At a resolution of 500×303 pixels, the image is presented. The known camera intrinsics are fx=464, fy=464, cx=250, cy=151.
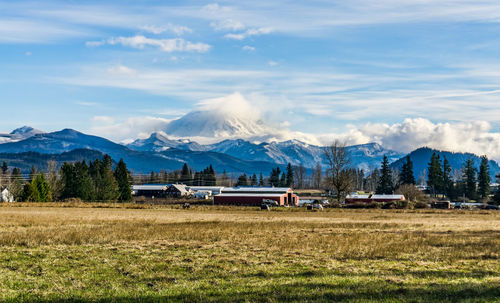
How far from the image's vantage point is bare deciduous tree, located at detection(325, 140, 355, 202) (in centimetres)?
9531

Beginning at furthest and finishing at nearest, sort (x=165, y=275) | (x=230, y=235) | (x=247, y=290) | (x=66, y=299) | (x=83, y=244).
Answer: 1. (x=230, y=235)
2. (x=83, y=244)
3. (x=165, y=275)
4. (x=247, y=290)
5. (x=66, y=299)

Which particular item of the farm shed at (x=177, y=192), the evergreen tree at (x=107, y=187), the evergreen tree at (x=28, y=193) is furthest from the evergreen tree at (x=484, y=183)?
the evergreen tree at (x=28, y=193)

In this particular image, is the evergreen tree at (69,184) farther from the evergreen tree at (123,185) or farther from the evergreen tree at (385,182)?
the evergreen tree at (385,182)

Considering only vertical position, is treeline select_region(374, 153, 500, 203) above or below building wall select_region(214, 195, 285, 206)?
above

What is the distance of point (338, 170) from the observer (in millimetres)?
98875

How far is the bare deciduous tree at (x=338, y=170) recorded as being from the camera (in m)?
95.3

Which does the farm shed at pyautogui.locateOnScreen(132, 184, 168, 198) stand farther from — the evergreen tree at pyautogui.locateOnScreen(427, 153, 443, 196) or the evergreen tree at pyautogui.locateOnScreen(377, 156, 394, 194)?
the evergreen tree at pyautogui.locateOnScreen(427, 153, 443, 196)

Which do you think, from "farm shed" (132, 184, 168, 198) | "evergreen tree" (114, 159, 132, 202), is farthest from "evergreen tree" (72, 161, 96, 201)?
"farm shed" (132, 184, 168, 198)

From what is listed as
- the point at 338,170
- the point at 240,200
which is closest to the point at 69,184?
the point at 240,200

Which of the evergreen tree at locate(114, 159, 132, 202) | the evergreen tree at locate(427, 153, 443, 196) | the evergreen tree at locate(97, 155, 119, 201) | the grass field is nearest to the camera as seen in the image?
the grass field

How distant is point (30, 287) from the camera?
44.5ft

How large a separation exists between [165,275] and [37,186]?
96.6 metres

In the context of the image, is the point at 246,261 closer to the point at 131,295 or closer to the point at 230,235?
the point at 131,295

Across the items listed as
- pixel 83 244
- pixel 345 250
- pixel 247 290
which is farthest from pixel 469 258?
pixel 83 244
